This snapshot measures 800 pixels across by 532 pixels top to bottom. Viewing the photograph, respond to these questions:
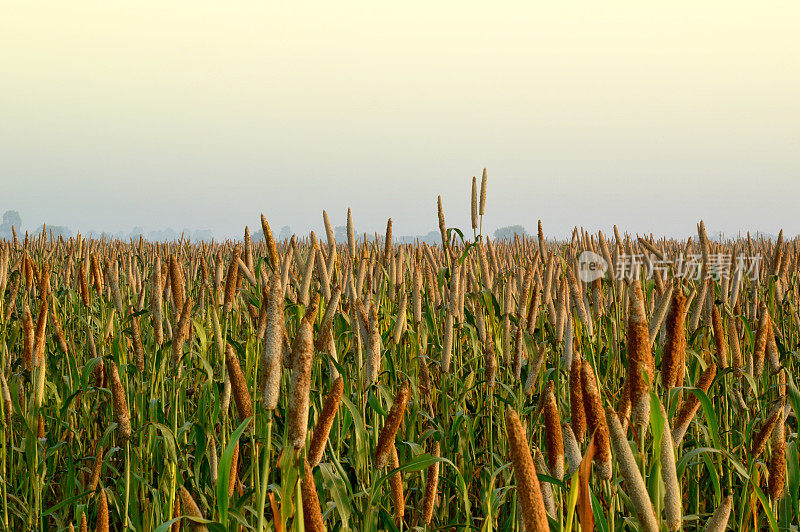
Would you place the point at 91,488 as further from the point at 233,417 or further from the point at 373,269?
the point at 373,269

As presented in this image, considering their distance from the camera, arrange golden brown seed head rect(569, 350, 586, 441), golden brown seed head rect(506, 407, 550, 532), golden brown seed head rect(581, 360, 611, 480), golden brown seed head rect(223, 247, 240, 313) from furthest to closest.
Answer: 1. golden brown seed head rect(223, 247, 240, 313)
2. golden brown seed head rect(569, 350, 586, 441)
3. golden brown seed head rect(581, 360, 611, 480)
4. golden brown seed head rect(506, 407, 550, 532)

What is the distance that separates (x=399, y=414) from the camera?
49.6 inches

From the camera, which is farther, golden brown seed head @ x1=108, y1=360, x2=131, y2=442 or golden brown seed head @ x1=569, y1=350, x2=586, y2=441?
golden brown seed head @ x1=108, y1=360, x2=131, y2=442

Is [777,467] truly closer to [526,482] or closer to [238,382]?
[526,482]

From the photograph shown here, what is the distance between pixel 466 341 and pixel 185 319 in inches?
66.6

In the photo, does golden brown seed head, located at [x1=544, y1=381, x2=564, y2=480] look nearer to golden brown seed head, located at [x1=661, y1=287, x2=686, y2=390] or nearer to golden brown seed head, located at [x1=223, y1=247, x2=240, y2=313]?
golden brown seed head, located at [x1=661, y1=287, x2=686, y2=390]

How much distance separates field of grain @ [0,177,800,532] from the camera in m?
1.05

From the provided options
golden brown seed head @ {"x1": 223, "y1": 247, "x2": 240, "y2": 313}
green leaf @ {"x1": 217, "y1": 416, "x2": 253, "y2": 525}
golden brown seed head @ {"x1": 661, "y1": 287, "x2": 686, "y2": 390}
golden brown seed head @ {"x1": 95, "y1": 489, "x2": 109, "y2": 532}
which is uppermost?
golden brown seed head @ {"x1": 223, "y1": 247, "x2": 240, "y2": 313}

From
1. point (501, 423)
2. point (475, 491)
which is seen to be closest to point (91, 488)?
point (501, 423)

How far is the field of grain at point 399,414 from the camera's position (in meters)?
1.05

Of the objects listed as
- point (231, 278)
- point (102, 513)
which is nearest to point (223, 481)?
point (102, 513)

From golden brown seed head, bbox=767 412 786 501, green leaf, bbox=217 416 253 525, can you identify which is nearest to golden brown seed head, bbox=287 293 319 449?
green leaf, bbox=217 416 253 525

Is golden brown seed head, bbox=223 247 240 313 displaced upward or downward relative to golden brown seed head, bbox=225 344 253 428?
upward

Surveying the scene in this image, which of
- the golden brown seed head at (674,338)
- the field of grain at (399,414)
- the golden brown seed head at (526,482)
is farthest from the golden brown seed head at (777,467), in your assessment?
the golden brown seed head at (526,482)
